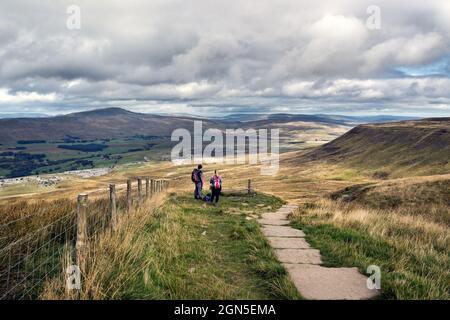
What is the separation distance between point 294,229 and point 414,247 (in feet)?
15.2

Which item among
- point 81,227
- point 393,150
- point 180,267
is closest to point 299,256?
point 180,267

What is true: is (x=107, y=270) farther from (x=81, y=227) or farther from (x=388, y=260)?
(x=388, y=260)

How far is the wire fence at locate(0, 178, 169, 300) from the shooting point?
713 centimetres

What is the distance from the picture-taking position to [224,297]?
6.60m

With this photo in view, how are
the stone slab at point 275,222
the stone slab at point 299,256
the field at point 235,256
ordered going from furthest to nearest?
1. the stone slab at point 275,222
2. the stone slab at point 299,256
3. the field at point 235,256

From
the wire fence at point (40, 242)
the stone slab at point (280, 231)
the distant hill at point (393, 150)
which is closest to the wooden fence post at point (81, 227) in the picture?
the wire fence at point (40, 242)

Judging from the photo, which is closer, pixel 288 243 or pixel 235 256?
pixel 235 256

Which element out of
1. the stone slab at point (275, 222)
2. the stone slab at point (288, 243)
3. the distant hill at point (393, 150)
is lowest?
the distant hill at point (393, 150)

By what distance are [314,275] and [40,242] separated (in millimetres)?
6873

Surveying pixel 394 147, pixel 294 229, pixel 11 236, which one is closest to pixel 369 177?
pixel 394 147

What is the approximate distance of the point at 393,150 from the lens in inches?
4998

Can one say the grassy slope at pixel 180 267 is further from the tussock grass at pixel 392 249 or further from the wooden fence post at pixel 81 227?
the tussock grass at pixel 392 249

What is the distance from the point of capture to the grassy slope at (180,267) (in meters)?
6.48
